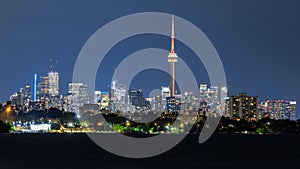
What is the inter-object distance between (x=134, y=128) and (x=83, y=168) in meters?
135

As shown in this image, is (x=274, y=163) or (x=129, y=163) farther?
(x=274, y=163)

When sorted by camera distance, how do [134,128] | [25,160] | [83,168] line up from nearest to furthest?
[83,168] → [25,160] → [134,128]

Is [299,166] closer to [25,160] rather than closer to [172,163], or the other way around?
[172,163]

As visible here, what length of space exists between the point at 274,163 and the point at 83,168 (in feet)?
75.3

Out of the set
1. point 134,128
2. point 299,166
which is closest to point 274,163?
point 299,166

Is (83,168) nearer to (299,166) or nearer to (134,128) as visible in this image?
(299,166)

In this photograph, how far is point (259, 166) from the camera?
228ft

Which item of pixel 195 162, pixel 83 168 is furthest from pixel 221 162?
pixel 83 168

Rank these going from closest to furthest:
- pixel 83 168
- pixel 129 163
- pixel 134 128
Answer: pixel 83 168 → pixel 129 163 → pixel 134 128

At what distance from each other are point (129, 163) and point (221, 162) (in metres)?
12.3

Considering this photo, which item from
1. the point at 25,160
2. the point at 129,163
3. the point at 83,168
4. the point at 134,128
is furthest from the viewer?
the point at 134,128

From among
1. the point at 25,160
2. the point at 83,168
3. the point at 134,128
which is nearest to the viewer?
the point at 83,168

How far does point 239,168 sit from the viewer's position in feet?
219

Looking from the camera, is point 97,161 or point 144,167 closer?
point 144,167
